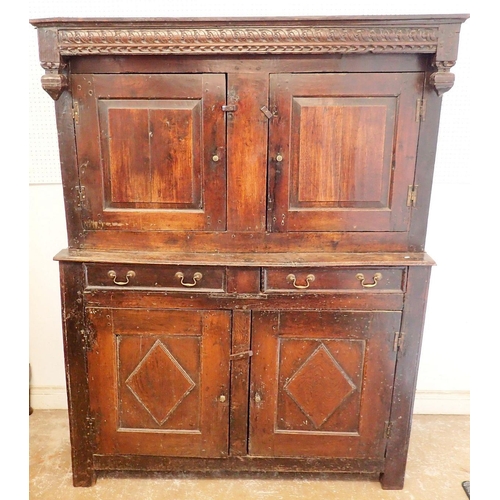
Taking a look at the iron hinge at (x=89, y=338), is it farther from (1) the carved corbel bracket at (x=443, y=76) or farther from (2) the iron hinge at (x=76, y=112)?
(1) the carved corbel bracket at (x=443, y=76)

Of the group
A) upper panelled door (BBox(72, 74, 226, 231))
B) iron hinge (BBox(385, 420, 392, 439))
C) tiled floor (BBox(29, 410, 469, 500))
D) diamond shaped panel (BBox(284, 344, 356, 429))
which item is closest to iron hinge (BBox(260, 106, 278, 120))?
upper panelled door (BBox(72, 74, 226, 231))

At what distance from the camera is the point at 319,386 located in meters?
2.11

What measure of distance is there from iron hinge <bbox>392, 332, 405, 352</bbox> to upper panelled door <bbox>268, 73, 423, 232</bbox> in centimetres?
48

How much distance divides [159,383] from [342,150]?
1.37 m

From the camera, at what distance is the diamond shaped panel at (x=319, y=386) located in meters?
2.08

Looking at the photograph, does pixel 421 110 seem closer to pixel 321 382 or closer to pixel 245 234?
pixel 245 234

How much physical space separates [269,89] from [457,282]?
1618 mm

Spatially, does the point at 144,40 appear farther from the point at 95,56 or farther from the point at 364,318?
the point at 364,318

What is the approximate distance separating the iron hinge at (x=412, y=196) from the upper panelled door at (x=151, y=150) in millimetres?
820

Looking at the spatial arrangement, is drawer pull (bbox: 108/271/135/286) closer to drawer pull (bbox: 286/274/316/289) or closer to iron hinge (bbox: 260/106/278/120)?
drawer pull (bbox: 286/274/316/289)

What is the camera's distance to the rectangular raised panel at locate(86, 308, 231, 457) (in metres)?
2.06

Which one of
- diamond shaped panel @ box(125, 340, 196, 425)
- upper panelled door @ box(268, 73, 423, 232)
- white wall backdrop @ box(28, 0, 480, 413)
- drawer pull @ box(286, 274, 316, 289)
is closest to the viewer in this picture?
upper panelled door @ box(268, 73, 423, 232)

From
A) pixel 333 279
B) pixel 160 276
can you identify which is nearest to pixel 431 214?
pixel 333 279

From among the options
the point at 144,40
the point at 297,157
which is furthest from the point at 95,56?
the point at 297,157
